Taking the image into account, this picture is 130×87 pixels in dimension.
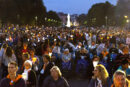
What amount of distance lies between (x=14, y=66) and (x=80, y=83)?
239 inches

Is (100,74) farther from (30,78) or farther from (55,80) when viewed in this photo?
(30,78)

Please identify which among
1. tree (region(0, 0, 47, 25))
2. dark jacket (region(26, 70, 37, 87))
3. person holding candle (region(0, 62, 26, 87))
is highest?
tree (region(0, 0, 47, 25))

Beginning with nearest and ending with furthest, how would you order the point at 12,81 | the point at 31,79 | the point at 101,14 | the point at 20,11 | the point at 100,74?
the point at 12,81 → the point at 100,74 → the point at 31,79 → the point at 20,11 → the point at 101,14

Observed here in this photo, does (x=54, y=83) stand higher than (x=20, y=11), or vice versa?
(x=20, y=11)

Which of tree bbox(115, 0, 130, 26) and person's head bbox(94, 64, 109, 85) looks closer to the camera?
person's head bbox(94, 64, 109, 85)

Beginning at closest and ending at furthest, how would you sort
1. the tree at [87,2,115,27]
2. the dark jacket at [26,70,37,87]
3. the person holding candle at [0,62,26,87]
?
1. the person holding candle at [0,62,26,87]
2. the dark jacket at [26,70,37,87]
3. the tree at [87,2,115,27]

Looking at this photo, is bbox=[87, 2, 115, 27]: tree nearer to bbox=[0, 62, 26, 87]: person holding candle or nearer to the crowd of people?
the crowd of people

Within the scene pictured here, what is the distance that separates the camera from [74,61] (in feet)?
41.2

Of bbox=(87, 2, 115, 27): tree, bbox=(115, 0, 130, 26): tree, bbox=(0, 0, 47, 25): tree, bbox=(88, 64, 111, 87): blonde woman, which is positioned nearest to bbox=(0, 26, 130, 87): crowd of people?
bbox=(88, 64, 111, 87): blonde woman

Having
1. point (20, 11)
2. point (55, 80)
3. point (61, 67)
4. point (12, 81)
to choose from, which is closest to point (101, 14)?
point (20, 11)

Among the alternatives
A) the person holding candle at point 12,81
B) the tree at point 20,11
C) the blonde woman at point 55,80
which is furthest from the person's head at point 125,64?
the tree at point 20,11

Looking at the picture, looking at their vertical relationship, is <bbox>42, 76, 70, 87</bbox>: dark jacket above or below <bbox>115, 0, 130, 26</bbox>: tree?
below

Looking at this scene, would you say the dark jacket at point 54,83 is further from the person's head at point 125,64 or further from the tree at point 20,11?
the tree at point 20,11

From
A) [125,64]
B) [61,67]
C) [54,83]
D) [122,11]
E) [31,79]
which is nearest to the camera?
[54,83]
